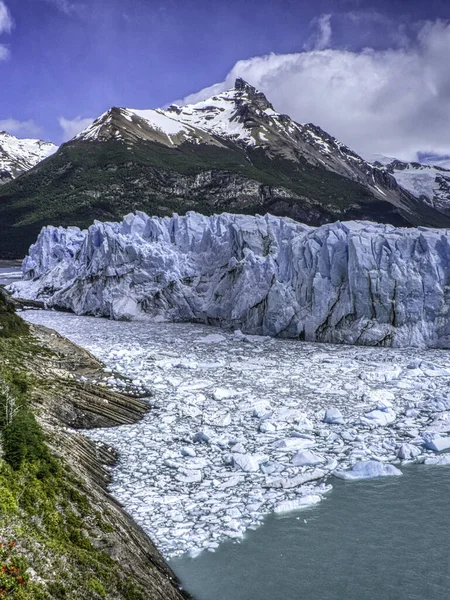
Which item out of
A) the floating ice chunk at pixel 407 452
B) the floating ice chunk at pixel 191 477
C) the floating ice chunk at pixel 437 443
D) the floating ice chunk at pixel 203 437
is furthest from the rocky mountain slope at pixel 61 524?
the floating ice chunk at pixel 437 443

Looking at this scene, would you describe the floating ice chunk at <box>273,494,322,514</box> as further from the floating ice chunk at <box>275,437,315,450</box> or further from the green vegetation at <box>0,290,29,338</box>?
the green vegetation at <box>0,290,29,338</box>

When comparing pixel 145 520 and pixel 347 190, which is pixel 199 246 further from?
pixel 347 190

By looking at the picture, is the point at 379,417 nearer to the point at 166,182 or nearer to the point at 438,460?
the point at 438,460

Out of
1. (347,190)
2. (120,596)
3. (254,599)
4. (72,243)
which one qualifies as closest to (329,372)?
→ (254,599)

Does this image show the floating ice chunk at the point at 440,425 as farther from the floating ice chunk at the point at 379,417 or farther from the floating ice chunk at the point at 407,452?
the floating ice chunk at the point at 407,452

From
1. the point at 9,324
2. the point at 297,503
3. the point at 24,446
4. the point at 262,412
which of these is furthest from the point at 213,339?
the point at 24,446

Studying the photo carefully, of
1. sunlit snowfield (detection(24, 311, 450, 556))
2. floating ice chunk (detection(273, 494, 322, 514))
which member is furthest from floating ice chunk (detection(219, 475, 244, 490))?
floating ice chunk (detection(273, 494, 322, 514))
